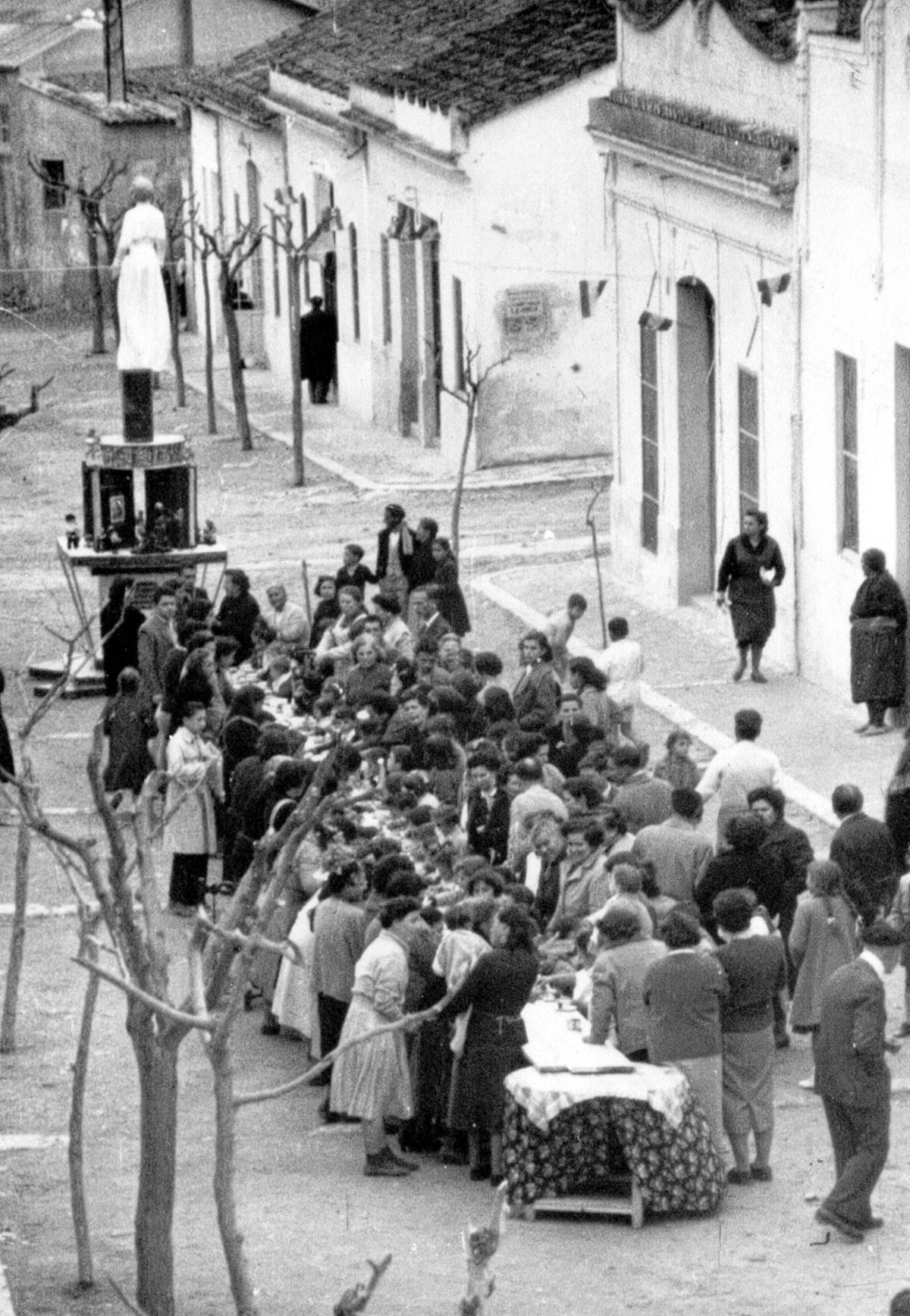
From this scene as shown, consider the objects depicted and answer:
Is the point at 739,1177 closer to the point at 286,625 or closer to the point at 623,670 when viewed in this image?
the point at 623,670

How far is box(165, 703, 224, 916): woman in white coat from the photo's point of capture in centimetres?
1750

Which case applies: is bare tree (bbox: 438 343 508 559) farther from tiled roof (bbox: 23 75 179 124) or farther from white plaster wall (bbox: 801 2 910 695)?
tiled roof (bbox: 23 75 179 124)

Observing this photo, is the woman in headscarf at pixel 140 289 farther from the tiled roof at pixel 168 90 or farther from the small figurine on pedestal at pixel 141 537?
the tiled roof at pixel 168 90

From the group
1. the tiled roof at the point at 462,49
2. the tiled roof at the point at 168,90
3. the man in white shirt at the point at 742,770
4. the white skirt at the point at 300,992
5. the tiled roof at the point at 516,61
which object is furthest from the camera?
the tiled roof at the point at 168,90

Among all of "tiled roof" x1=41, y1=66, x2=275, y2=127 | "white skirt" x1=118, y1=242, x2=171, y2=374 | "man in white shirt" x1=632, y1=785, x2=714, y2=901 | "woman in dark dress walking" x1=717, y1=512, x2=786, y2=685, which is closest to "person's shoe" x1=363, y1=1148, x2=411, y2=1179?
"man in white shirt" x1=632, y1=785, x2=714, y2=901

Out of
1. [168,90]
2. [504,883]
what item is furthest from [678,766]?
[168,90]

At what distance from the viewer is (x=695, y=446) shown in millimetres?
26500

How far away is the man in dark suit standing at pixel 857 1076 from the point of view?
12.4 metres

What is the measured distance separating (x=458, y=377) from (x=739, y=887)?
20.6 meters

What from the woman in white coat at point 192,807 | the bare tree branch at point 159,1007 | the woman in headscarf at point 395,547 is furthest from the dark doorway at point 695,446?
the bare tree branch at point 159,1007

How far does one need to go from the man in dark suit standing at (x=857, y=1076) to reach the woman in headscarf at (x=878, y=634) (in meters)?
8.50

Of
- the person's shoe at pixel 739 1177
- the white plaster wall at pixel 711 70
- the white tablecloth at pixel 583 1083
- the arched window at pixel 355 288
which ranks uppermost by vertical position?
the white plaster wall at pixel 711 70

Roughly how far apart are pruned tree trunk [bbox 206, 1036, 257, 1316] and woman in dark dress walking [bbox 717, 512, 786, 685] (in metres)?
13.2

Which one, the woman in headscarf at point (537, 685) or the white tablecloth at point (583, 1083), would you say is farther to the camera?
the woman in headscarf at point (537, 685)
